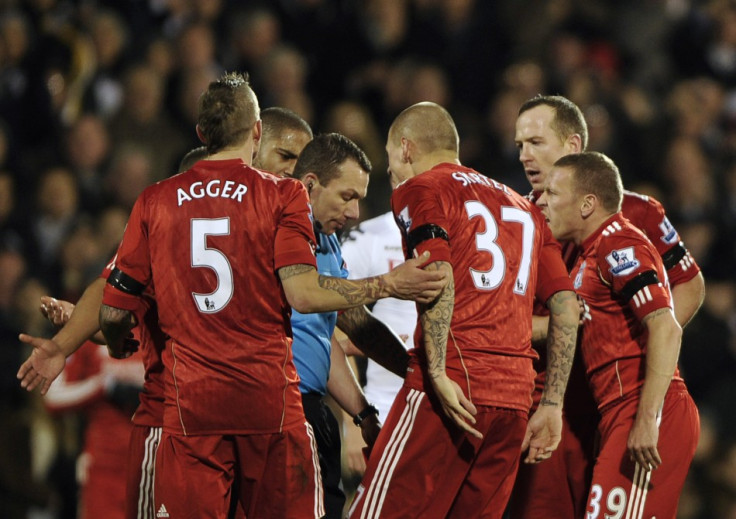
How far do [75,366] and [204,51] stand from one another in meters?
3.80

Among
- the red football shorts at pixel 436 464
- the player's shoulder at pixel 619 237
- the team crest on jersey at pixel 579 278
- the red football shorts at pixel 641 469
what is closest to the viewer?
the red football shorts at pixel 436 464

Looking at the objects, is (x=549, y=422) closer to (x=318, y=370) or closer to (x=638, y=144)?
(x=318, y=370)

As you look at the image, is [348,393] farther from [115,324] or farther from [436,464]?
[115,324]

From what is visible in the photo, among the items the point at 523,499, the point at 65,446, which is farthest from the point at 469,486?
the point at 65,446

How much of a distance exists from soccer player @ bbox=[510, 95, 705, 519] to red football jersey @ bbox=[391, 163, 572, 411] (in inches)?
22.9

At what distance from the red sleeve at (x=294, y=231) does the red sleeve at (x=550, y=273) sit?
123 centimetres

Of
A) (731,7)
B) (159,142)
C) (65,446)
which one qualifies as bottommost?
(65,446)

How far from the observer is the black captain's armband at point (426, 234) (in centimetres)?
504

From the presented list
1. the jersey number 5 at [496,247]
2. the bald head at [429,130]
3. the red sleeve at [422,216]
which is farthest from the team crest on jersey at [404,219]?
the bald head at [429,130]

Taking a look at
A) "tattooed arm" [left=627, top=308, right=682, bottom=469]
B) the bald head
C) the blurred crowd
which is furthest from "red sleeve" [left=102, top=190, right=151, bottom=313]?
the blurred crowd

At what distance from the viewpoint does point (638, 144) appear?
38.1ft

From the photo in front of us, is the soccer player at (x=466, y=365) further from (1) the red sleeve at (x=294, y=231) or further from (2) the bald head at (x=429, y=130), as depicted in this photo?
(1) the red sleeve at (x=294, y=231)

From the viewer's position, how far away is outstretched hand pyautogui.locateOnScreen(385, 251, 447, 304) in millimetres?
4867

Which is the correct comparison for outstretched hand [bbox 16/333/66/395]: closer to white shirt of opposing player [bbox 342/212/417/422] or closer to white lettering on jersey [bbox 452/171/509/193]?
white lettering on jersey [bbox 452/171/509/193]
